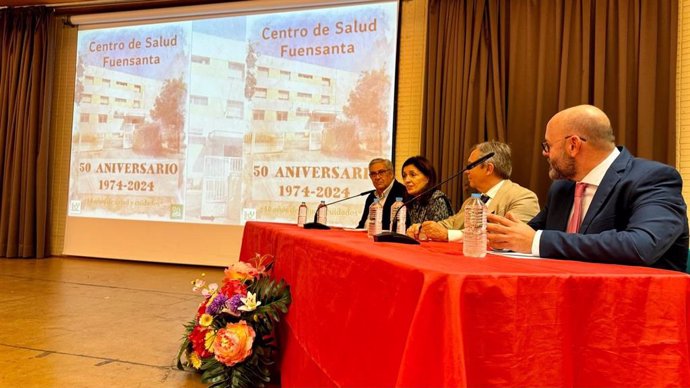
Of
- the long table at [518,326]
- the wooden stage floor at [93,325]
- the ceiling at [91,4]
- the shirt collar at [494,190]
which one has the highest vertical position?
the ceiling at [91,4]

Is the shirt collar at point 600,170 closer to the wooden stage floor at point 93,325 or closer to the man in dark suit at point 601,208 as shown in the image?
the man in dark suit at point 601,208

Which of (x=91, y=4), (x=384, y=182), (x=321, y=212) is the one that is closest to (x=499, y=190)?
(x=321, y=212)

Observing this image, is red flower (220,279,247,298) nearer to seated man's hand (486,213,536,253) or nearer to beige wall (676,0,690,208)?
seated man's hand (486,213,536,253)

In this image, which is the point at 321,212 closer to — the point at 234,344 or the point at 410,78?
the point at 234,344

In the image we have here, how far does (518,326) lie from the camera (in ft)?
2.76

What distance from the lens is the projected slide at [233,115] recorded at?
182 inches

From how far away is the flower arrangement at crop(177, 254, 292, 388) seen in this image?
166 centimetres

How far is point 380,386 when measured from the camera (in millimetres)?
Answer: 932

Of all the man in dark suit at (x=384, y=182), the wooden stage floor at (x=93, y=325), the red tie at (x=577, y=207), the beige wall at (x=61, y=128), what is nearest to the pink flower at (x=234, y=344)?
the wooden stage floor at (x=93, y=325)

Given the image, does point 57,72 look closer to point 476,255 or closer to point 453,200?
point 453,200

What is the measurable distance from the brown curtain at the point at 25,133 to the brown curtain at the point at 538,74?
4202mm

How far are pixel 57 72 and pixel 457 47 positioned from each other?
451cm

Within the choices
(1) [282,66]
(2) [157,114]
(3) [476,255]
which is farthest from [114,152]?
(3) [476,255]

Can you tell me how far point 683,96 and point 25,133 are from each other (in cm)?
627
